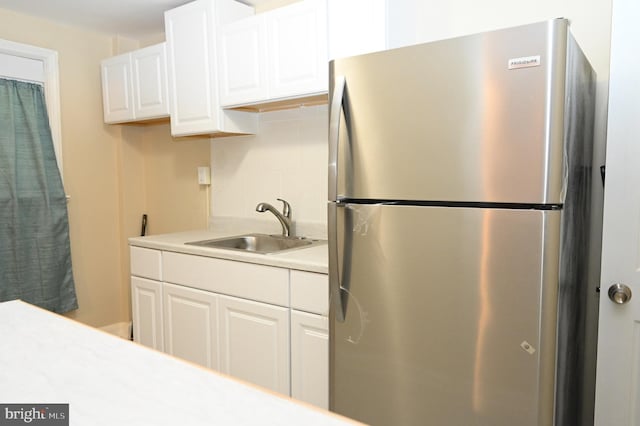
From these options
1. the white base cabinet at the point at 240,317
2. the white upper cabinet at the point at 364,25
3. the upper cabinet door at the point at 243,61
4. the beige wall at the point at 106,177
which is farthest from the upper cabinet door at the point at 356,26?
the beige wall at the point at 106,177

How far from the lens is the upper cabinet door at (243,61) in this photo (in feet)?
7.70

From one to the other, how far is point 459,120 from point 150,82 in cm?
224

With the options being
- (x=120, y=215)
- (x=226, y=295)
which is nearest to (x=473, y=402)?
(x=226, y=295)

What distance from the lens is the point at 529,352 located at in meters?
1.26

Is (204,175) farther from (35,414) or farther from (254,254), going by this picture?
(35,414)

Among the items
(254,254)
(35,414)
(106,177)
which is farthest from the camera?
(106,177)

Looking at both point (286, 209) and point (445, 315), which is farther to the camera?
point (286, 209)

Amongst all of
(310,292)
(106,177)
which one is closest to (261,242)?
(310,292)

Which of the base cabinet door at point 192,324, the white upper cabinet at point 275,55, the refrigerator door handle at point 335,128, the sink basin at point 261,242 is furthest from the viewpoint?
the sink basin at point 261,242

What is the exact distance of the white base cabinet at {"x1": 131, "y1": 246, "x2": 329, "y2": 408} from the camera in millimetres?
1935

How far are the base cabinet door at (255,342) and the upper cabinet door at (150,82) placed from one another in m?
1.39

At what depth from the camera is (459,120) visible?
52.2 inches

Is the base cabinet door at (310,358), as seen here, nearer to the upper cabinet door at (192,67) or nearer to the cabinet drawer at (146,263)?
the cabinet drawer at (146,263)

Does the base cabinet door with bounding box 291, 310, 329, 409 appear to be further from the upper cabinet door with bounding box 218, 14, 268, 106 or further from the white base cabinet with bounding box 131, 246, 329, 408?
the upper cabinet door with bounding box 218, 14, 268, 106
